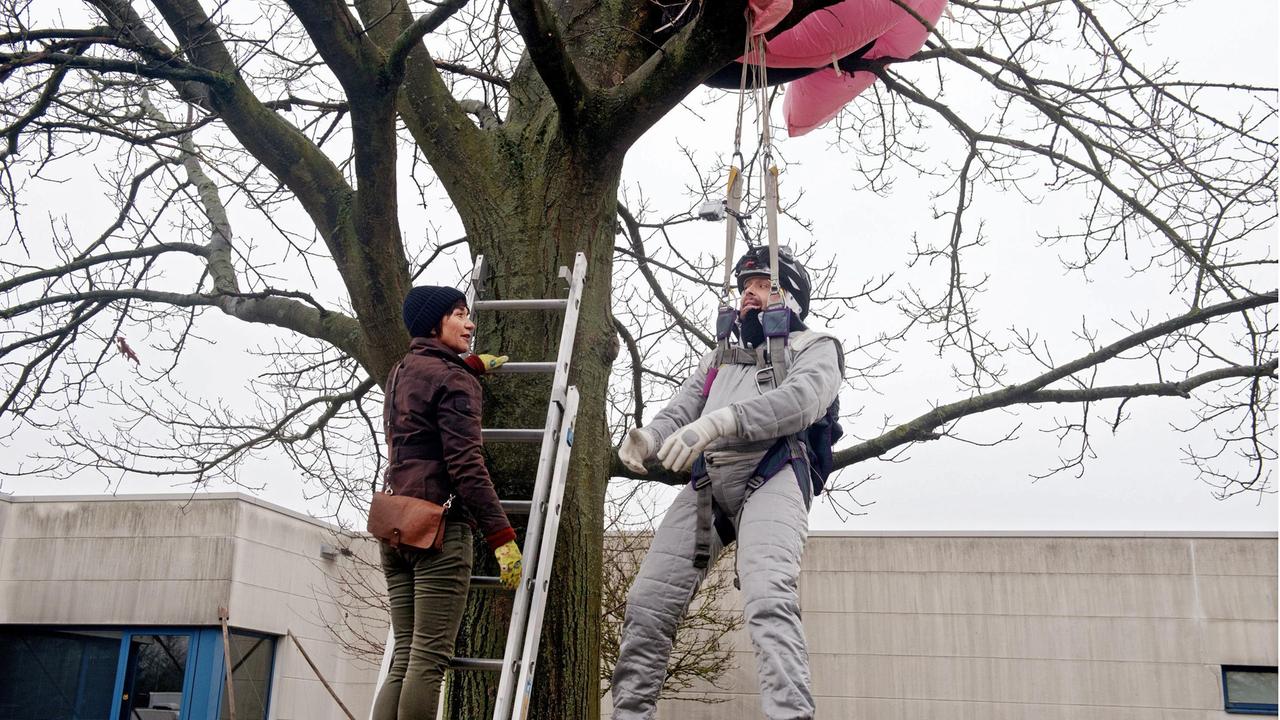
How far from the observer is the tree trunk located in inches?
152

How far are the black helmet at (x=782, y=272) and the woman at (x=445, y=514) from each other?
3.78ft

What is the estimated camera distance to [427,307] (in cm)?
385

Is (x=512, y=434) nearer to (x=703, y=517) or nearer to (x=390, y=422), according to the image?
(x=390, y=422)

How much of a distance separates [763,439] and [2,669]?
15336 mm

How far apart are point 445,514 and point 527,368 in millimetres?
813

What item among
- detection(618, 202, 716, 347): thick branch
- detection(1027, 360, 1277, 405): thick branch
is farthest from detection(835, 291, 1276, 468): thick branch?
detection(618, 202, 716, 347): thick branch

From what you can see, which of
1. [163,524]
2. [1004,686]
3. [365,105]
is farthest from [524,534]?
[163,524]

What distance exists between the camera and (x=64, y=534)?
49.4 feet

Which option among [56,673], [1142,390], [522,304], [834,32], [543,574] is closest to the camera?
[543,574]

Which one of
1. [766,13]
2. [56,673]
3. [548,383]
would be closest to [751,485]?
[548,383]

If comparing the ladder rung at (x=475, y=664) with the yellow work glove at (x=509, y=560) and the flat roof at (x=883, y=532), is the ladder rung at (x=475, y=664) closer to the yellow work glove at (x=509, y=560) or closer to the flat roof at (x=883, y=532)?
the yellow work glove at (x=509, y=560)

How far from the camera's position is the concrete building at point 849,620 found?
13.4m

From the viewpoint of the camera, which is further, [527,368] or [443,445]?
[527,368]

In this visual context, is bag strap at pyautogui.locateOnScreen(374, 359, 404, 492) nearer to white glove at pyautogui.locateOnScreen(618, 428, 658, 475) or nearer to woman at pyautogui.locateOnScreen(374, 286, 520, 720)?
woman at pyautogui.locateOnScreen(374, 286, 520, 720)
